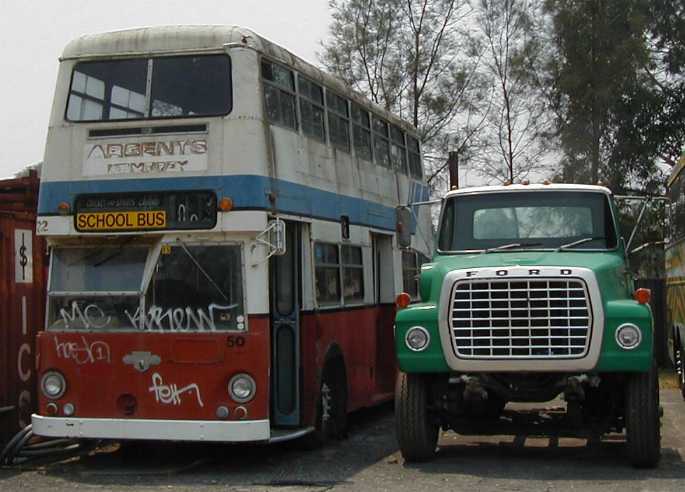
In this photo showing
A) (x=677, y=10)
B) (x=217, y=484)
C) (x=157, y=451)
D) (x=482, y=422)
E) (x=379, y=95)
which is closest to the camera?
(x=217, y=484)

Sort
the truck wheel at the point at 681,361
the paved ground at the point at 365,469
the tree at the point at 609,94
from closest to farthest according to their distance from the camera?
the paved ground at the point at 365,469 → the truck wheel at the point at 681,361 → the tree at the point at 609,94

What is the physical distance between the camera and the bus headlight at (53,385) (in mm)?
11227

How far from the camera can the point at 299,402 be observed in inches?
465

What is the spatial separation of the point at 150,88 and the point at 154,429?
3226mm

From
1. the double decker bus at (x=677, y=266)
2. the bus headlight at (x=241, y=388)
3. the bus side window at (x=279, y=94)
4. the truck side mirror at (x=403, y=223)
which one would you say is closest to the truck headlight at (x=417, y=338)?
the bus headlight at (x=241, y=388)

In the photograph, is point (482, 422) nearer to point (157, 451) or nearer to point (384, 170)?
point (157, 451)

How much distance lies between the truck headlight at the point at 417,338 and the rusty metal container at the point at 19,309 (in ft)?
14.2

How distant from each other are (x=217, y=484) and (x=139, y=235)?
2422 mm

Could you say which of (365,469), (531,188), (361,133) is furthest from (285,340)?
(361,133)

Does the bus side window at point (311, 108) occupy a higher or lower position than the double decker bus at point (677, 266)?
higher

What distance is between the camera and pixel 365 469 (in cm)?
1141

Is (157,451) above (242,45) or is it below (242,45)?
below

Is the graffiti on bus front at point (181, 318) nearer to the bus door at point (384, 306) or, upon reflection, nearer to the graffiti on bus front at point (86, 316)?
the graffiti on bus front at point (86, 316)

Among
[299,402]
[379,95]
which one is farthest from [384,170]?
[379,95]
